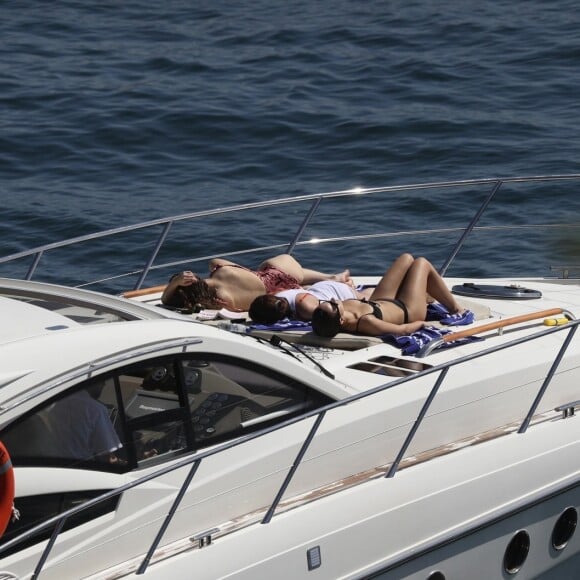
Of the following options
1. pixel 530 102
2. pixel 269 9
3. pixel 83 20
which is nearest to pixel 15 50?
pixel 83 20

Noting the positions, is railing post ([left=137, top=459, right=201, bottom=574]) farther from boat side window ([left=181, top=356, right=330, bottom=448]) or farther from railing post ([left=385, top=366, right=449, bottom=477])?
railing post ([left=385, top=366, right=449, bottom=477])

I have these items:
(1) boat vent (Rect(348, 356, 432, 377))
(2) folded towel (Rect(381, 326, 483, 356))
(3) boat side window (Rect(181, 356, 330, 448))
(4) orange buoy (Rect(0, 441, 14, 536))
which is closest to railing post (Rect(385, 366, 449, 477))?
(3) boat side window (Rect(181, 356, 330, 448))

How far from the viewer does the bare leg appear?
795cm

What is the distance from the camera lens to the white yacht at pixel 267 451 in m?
5.49

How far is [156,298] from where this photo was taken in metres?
8.64

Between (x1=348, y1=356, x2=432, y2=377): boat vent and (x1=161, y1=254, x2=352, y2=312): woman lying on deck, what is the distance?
1250mm

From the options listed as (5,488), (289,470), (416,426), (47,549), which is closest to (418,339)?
(416,426)

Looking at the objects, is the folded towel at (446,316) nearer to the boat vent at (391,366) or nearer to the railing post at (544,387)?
the boat vent at (391,366)

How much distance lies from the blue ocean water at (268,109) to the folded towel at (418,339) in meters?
5.06

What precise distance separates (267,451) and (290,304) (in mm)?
1861

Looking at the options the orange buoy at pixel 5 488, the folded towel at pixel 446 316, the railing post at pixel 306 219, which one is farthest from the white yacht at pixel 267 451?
the railing post at pixel 306 219

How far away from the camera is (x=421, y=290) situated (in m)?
8.02

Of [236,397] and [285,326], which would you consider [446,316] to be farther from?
[236,397]

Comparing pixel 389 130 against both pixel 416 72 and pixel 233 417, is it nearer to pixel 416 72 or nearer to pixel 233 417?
pixel 416 72
